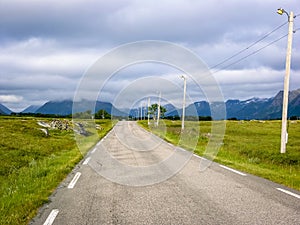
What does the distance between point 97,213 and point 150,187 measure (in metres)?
2.70

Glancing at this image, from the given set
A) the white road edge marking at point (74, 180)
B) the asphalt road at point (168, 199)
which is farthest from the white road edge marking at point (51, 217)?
the white road edge marking at point (74, 180)

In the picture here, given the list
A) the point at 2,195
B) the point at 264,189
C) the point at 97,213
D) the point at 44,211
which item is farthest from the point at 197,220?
the point at 2,195

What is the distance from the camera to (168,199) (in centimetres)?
750

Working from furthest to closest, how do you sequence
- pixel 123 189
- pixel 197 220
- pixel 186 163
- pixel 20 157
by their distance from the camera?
pixel 20 157 < pixel 186 163 < pixel 123 189 < pixel 197 220

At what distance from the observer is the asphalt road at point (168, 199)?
238 inches

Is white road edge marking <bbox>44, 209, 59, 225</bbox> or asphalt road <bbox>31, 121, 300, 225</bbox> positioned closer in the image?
white road edge marking <bbox>44, 209, 59, 225</bbox>

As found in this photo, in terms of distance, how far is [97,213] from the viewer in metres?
6.41

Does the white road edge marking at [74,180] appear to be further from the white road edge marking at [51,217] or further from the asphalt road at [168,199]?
the white road edge marking at [51,217]

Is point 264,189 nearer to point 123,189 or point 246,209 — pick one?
point 246,209

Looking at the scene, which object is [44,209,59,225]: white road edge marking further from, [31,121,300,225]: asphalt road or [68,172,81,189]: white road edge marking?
[68,172,81,189]: white road edge marking

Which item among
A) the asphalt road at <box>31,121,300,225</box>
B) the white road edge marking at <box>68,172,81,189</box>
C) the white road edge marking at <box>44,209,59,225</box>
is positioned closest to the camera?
the white road edge marking at <box>44,209,59,225</box>

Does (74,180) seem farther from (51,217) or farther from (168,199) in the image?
(51,217)

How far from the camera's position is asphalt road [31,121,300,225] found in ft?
19.9

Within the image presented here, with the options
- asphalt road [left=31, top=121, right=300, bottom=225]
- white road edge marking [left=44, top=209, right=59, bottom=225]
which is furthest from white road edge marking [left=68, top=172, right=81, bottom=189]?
white road edge marking [left=44, top=209, right=59, bottom=225]
